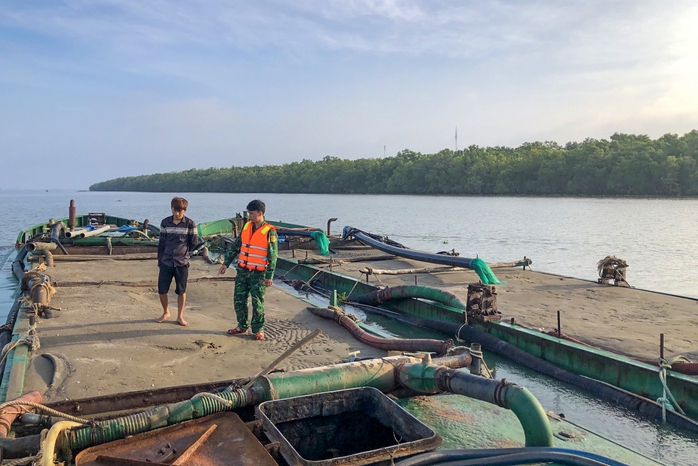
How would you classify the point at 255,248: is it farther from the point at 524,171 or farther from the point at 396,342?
the point at 524,171

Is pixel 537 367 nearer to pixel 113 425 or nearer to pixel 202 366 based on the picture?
pixel 202 366

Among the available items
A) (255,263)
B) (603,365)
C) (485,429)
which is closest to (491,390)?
(485,429)

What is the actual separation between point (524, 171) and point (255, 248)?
71.5m

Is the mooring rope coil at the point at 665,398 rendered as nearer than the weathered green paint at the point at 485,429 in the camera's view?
No

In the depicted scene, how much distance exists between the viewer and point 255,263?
6496mm

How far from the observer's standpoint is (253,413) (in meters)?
4.53

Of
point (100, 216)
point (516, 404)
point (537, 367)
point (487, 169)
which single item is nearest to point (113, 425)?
point (516, 404)

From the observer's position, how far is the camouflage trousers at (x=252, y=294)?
6.53 meters

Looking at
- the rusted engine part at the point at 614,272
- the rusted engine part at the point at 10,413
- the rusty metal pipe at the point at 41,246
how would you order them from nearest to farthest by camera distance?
the rusted engine part at the point at 10,413
the rusted engine part at the point at 614,272
the rusty metal pipe at the point at 41,246

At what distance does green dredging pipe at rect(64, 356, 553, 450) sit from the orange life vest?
2.13 m

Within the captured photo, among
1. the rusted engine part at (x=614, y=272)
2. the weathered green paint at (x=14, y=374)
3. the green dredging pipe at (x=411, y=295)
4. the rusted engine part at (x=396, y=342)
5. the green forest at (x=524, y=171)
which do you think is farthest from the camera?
the green forest at (x=524, y=171)

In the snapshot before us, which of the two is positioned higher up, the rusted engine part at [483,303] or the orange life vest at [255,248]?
the orange life vest at [255,248]

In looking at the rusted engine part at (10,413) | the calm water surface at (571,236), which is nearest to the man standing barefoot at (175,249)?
the rusted engine part at (10,413)

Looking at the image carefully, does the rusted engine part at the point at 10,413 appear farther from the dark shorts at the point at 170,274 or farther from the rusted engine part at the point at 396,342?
the rusted engine part at the point at 396,342
